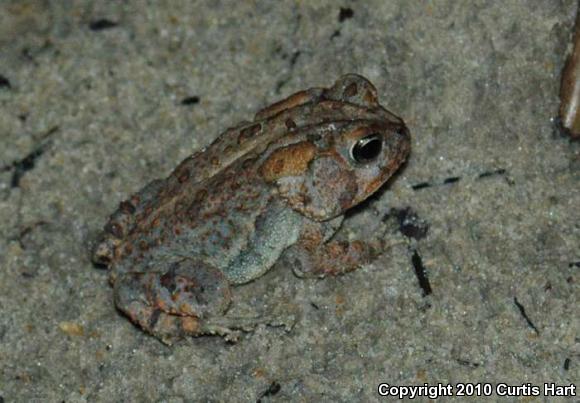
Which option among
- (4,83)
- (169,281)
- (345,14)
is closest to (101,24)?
(4,83)

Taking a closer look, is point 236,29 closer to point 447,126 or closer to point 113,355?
point 447,126

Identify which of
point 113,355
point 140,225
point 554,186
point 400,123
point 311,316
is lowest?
point 113,355

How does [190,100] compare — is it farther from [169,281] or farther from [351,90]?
[169,281]

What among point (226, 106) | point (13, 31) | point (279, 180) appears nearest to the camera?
point (279, 180)

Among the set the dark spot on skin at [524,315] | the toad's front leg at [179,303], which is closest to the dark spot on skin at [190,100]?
the toad's front leg at [179,303]

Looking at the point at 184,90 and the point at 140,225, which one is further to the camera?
the point at 184,90

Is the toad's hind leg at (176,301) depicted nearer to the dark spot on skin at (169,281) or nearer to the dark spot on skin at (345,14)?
the dark spot on skin at (169,281)

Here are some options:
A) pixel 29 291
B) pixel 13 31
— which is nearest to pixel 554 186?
pixel 29 291
